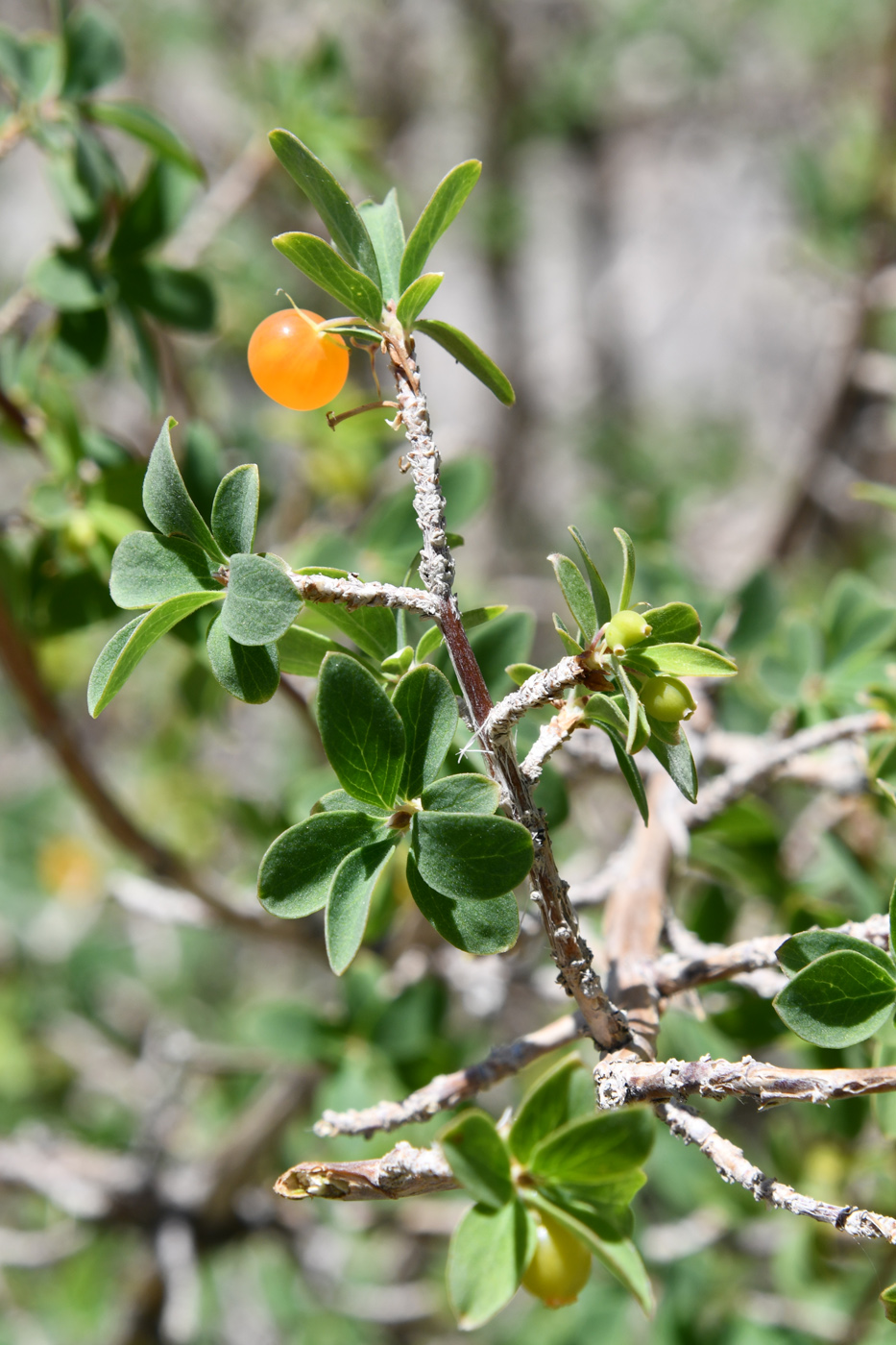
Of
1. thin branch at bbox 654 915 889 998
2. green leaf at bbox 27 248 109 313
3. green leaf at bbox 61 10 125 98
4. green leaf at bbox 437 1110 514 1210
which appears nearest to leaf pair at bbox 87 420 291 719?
green leaf at bbox 437 1110 514 1210

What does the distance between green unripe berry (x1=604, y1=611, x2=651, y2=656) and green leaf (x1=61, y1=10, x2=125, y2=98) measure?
32.6 inches

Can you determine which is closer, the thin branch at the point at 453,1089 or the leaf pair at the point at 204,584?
the leaf pair at the point at 204,584

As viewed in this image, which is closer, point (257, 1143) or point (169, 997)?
point (257, 1143)

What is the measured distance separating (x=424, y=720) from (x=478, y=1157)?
0.20m

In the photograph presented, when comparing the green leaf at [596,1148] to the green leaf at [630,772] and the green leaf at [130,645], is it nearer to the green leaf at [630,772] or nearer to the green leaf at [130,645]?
the green leaf at [630,772]

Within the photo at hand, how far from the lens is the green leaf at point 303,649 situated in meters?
0.51

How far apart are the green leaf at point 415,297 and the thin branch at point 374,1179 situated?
43 cm

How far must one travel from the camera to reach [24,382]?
3.02 ft

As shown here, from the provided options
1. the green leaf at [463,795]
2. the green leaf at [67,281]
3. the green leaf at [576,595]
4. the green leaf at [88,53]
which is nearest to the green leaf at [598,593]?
the green leaf at [576,595]

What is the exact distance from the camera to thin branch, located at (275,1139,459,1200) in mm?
472

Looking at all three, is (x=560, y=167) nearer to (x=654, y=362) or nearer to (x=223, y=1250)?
(x=654, y=362)

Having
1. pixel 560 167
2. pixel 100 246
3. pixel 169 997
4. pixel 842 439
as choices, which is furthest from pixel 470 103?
pixel 169 997

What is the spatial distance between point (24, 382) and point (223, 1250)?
4.06ft

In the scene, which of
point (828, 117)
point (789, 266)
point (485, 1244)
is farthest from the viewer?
point (828, 117)
